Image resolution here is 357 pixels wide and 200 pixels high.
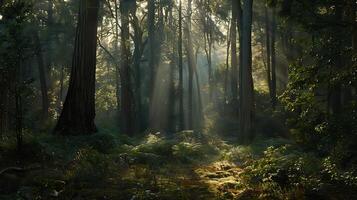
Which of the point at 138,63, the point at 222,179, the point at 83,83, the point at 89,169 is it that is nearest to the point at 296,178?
the point at 222,179

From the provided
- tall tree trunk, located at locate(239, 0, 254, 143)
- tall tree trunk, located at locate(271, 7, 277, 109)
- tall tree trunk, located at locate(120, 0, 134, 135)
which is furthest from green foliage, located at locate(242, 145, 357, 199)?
→ tall tree trunk, located at locate(271, 7, 277, 109)

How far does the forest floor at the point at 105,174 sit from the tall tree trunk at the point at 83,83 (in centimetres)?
72

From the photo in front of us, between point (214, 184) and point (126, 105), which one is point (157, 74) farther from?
point (214, 184)

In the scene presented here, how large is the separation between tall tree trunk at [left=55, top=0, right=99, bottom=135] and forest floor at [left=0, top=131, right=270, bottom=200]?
0.72 metres

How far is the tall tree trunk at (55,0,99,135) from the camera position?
12.3 m

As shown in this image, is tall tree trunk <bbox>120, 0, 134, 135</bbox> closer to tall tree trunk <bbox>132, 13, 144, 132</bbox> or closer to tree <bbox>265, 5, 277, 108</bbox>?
tall tree trunk <bbox>132, 13, 144, 132</bbox>

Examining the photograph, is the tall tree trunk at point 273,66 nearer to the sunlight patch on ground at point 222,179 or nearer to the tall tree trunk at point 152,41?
the tall tree trunk at point 152,41

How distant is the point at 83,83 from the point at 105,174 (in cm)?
487

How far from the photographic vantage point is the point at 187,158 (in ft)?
39.3

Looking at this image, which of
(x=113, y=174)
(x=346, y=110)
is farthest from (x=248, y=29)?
(x=113, y=174)

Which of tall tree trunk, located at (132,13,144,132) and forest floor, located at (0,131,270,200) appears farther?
tall tree trunk, located at (132,13,144,132)

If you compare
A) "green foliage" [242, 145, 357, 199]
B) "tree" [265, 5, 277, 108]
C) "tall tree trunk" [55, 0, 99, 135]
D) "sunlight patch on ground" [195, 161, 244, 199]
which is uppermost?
"tree" [265, 5, 277, 108]

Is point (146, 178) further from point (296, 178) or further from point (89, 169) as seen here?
→ point (296, 178)

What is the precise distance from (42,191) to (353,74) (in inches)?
205
